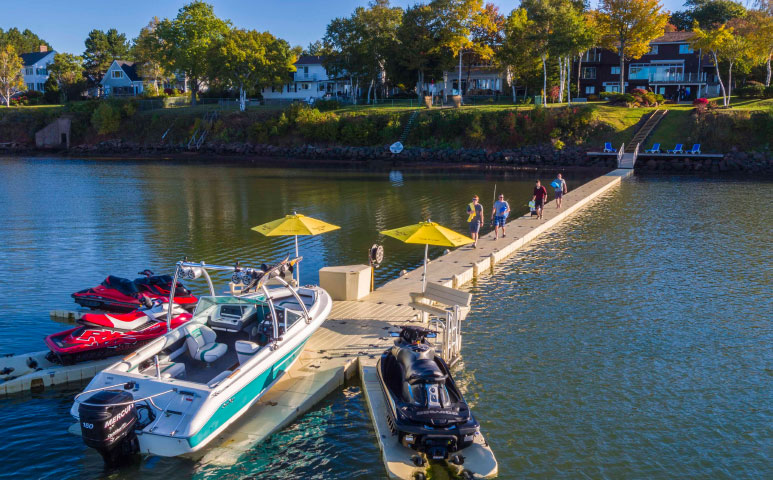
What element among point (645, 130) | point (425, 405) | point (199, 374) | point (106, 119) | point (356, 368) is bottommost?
point (356, 368)

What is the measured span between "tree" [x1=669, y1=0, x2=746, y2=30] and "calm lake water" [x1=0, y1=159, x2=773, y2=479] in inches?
2498

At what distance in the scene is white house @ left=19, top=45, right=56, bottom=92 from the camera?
118m

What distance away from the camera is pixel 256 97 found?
96.2 metres

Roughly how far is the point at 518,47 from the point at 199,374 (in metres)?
63.3

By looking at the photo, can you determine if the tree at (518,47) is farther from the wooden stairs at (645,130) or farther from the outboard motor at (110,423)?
the outboard motor at (110,423)

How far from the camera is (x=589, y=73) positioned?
261ft

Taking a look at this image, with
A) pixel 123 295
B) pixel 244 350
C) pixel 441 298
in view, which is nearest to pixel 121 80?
pixel 123 295

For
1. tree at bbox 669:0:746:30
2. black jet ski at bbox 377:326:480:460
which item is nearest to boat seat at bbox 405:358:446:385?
black jet ski at bbox 377:326:480:460

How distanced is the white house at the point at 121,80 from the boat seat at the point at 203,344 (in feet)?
343

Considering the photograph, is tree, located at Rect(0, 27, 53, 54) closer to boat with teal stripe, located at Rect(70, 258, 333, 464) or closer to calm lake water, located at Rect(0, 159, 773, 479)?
calm lake water, located at Rect(0, 159, 773, 479)

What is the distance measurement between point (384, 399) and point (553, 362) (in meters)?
4.53

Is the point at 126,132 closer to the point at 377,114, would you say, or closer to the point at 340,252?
the point at 377,114

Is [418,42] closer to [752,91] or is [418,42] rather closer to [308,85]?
[308,85]

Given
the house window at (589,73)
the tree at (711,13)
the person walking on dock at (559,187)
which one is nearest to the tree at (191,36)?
the house window at (589,73)
